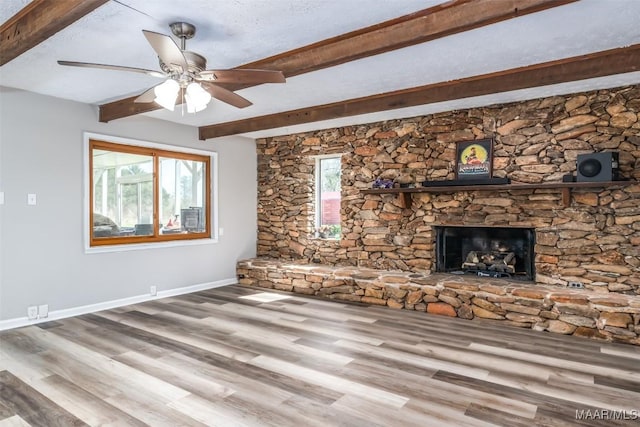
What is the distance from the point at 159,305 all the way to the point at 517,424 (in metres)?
4.15

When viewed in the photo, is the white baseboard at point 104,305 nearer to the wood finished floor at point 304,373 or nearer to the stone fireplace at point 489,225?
the wood finished floor at point 304,373

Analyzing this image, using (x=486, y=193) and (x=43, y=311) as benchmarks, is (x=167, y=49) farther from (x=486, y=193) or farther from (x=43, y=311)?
(x=486, y=193)

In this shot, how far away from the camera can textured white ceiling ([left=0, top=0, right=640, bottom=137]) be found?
2.46 metres

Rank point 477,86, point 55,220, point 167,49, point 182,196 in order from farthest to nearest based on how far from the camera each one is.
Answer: point 182,196
point 55,220
point 477,86
point 167,49

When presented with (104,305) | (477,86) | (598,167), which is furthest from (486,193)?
(104,305)

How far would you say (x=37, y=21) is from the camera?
8.02 ft

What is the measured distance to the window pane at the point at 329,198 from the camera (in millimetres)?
6172

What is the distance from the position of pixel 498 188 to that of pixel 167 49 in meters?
3.73

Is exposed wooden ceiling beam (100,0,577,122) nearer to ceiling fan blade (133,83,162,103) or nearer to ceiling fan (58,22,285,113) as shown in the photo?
ceiling fan (58,22,285,113)

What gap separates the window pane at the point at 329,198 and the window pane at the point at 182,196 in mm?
Result: 1817

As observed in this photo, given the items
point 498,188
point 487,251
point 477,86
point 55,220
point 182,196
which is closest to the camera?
point 477,86

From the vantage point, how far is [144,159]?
17.4ft

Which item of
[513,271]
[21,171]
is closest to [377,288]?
[513,271]

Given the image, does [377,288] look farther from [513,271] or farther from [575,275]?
[575,275]
